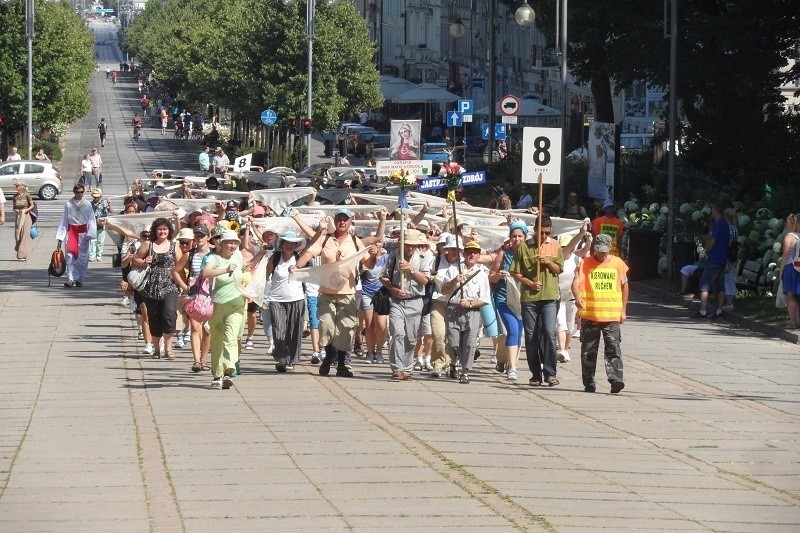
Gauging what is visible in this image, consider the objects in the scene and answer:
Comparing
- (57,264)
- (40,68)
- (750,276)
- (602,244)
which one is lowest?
(57,264)

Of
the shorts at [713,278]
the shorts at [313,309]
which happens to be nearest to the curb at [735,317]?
the shorts at [713,278]

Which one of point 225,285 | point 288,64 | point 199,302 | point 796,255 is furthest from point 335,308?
point 288,64

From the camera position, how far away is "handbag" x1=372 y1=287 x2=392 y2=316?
17.2 m

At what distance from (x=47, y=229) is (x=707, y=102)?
18083 mm

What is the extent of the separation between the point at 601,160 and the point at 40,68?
138 ft

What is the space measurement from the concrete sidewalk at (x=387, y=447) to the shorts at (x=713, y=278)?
12.6 ft

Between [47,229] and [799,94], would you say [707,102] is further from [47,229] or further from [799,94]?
[47,229]

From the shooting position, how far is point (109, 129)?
330ft

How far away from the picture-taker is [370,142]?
7575 cm

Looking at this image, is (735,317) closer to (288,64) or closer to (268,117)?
(268,117)

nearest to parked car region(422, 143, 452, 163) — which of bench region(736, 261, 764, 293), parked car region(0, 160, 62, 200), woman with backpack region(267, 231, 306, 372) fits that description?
Result: parked car region(0, 160, 62, 200)

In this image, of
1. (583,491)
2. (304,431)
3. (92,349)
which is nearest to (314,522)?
(583,491)

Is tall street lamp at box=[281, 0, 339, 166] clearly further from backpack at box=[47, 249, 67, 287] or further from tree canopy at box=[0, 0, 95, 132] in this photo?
backpack at box=[47, 249, 67, 287]

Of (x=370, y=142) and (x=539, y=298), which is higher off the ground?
(x=370, y=142)
